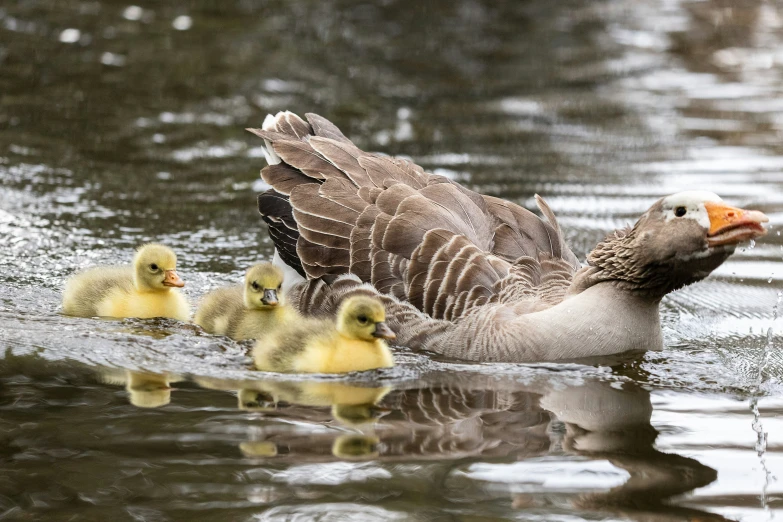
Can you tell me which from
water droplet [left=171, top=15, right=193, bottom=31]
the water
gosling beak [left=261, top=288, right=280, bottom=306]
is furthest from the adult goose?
water droplet [left=171, top=15, right=193, bottom=31]

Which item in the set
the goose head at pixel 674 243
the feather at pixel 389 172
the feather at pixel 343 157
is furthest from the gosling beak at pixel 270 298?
the goose head at pixel 674 243

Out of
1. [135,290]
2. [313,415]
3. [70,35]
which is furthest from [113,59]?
[313,415]

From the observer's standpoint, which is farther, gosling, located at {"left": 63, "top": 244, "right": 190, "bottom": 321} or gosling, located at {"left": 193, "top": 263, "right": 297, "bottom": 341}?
gosling, located at {"left": 63, "top": 244, "right": 190, "bottom": 321}

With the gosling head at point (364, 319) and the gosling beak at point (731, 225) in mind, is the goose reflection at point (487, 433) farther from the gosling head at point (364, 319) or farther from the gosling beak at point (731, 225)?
→ the gosling beak at point (731, 225)

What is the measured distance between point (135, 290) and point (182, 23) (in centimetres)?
1252

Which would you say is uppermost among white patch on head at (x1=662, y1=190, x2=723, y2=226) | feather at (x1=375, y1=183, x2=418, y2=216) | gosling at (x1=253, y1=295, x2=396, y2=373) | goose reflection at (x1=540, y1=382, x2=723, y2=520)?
feather at (x1=375, y1=183, x2=418, y2=216)

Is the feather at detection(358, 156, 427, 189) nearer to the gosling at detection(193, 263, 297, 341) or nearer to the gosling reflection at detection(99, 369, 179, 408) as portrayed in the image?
the gosling at detection(193, 263, 297, 341)

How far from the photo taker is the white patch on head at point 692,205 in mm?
7047

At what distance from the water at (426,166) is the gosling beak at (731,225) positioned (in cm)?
105

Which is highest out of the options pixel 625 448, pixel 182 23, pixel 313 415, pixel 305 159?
pixel 182 23

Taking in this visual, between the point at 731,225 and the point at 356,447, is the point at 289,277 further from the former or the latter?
the point at 731,225

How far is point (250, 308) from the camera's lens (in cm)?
811

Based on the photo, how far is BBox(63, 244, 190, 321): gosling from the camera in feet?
26.9

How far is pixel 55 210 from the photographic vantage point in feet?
37.3
